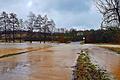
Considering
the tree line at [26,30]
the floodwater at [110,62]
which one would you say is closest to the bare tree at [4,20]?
the tree line at [26,30]

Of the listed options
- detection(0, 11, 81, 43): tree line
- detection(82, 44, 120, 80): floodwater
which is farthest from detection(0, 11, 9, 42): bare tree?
detection(82, 44, 120, 80): floodwater

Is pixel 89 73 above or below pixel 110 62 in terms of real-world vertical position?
above

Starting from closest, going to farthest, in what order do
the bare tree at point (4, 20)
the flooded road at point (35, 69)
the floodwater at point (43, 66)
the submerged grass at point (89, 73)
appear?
1. the submerged grass at point (89, 73)
2. the flooded road at point (35, 69)
3. the floodwater at point (43, 66)
4. the bare tree at point (4, 20)

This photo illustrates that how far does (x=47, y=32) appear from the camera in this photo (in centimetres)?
13625

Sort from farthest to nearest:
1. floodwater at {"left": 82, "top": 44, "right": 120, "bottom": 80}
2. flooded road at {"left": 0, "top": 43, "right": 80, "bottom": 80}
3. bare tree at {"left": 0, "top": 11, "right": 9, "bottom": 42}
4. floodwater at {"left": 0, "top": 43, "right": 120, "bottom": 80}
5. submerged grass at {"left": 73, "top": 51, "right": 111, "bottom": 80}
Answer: bare tree at {"left": 0, "top": 11, "right": 9, "bottom": 42}
floodwater at {"left": 82, "top": 44, "right": 120, "bottom": 80}
floodwater at {"left": 0, "top": 43, "right": 120, "bottom": 80}
flooded road at {"left": 0, "top": 43, "right": 80, "bottom": 80}
submerged grass at {"left": 73, "top": 51, "right": 111, "bottom": 80}

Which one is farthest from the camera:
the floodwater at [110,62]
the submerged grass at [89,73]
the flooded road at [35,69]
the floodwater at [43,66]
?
the floodwater at [110,62]

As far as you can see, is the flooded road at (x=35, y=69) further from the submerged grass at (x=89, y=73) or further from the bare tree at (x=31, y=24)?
the bare tree at (x=31, y=24)

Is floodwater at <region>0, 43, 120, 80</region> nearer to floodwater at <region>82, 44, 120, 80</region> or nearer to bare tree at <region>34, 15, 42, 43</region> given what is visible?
floodwater at <region>82, 44, 120, 80</region>

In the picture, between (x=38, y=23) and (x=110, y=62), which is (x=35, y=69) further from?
(x=38, y=23)

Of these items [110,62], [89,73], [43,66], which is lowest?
[110,62]

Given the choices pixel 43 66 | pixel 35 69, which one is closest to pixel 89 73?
pixel 35 69

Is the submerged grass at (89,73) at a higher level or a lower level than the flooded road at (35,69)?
higher

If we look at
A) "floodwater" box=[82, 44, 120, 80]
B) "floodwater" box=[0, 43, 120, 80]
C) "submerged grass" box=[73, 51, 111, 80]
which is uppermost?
"submerged grass" box=[73, 51, 111, 80]

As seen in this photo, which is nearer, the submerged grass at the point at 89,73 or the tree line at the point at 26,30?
the submerged grass at the point at 89,73
